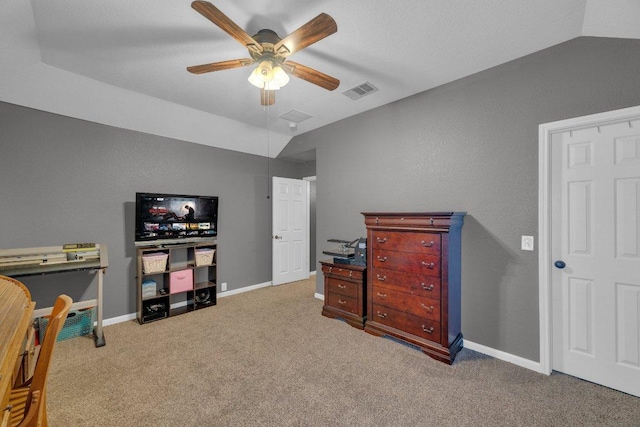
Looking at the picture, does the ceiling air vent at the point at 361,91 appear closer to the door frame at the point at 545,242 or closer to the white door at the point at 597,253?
the door frame at the point at 545,242

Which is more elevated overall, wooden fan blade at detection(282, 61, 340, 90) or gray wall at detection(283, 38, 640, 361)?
wooden fan blade at detection(282, 61, 340, 90)

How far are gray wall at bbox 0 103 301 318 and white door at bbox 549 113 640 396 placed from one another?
4226 mm

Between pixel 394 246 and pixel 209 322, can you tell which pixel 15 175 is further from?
pixel 394 246

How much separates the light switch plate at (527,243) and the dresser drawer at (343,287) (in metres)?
1.68

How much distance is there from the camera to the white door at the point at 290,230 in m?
5.09

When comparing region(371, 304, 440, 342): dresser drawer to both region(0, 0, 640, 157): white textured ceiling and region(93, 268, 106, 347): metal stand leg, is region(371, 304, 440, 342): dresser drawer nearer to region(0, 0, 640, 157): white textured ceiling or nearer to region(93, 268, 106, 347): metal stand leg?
region(0, 0, 640, 157): white textured ceiling

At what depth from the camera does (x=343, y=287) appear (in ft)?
11.1

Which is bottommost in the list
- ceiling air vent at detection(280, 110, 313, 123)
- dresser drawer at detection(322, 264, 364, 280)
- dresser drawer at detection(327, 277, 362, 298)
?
dresser drawer at detection(327, 277, 362, 298)

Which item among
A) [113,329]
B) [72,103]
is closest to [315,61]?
[72,103]

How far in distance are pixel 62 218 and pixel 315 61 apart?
11.0ft

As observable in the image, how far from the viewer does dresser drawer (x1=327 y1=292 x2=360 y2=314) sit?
3262mm

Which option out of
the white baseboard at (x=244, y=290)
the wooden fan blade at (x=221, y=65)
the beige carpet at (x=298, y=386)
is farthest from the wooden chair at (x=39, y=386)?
the white baseboard at (x=244, y=290)

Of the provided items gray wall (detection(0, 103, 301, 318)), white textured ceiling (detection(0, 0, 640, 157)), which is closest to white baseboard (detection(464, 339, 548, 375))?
white textured ceiling (detection(0, 0, 640, 157))

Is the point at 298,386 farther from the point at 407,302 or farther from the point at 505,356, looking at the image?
the point at 505,356
